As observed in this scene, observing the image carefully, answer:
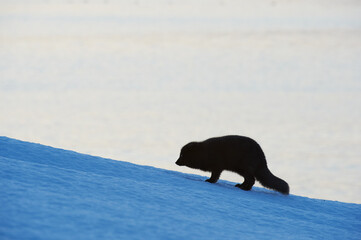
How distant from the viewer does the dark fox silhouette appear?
26.2 feet

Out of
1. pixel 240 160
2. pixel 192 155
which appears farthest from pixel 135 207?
pixel 192 155

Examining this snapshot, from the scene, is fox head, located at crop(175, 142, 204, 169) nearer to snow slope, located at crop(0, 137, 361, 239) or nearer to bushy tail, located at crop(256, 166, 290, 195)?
snow slope, located at crop(0, 137, 361, 239)

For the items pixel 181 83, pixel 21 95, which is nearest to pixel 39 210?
pixel 21 95

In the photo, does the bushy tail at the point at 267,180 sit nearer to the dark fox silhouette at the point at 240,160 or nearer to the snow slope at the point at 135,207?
the dark fox silhouette at the point at 240,160

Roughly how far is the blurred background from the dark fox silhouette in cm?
757

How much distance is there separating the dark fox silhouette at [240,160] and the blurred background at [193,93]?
757cm

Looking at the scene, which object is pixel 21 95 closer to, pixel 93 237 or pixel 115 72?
pixel 115 72

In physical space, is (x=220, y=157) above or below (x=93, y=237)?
above

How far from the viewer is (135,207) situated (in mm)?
5684

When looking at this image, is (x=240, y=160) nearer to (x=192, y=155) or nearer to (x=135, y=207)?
(x=192, y=155)

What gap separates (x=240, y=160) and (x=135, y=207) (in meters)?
2.53

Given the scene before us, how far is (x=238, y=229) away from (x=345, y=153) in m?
13.5

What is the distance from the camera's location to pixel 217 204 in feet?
21.4

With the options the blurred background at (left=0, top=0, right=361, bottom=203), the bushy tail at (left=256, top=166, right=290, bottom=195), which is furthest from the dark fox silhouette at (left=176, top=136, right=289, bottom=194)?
the blurred background at (left=0, top=0, right=361, bottom=203)
